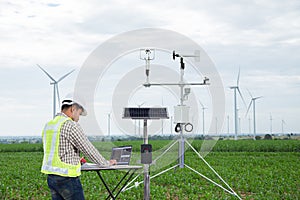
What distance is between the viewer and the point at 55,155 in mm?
4320

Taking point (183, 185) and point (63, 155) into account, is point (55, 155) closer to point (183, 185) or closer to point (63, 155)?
point (63, 155)

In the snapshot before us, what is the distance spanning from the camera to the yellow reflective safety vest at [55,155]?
4.29m

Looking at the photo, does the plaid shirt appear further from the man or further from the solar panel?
the solar panel

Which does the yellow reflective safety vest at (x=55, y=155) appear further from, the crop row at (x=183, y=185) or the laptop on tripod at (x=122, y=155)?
the crop row at (x=183, y=185)

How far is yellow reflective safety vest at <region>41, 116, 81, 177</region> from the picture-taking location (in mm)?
4289

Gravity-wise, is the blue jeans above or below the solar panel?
below

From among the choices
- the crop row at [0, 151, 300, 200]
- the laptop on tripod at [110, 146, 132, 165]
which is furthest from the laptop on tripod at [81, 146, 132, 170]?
the crop row at [0, 151, 300, 200]

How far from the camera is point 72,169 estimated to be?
4332 mm

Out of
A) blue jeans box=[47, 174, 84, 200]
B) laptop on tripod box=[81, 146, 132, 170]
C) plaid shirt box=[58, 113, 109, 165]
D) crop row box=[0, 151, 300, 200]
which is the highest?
plaid shirt box=[58, 113, 109, 165]

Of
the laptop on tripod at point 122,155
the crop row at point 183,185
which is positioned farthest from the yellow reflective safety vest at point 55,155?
the crop row at point 183,185

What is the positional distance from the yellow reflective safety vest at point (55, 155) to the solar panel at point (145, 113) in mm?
1548

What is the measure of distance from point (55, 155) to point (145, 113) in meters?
1.79

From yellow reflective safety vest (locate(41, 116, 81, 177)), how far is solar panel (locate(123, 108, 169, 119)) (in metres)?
1.55

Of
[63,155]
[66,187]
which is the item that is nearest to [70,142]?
[63,155]
